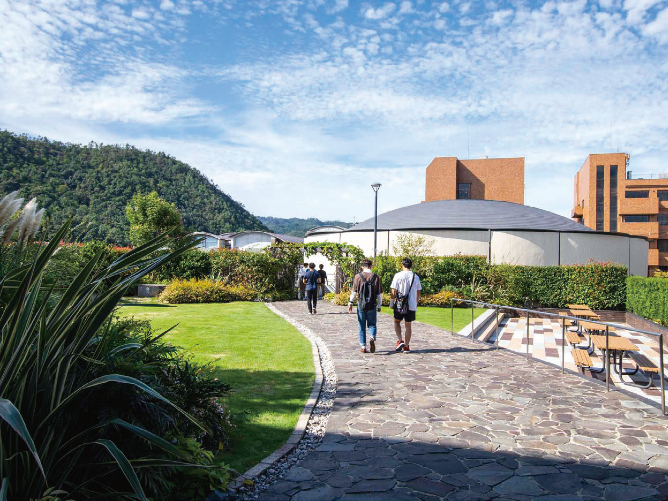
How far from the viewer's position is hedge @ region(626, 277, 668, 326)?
1379cm

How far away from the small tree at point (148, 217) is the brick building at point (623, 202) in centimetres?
6384

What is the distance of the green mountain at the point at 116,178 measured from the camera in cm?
3844

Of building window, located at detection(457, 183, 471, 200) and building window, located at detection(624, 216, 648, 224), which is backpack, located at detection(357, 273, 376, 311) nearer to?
building window, located at detection(457, 183, 471, 200)

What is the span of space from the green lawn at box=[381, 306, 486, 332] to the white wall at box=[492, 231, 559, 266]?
27.0ft

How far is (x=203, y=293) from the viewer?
62.0 feet

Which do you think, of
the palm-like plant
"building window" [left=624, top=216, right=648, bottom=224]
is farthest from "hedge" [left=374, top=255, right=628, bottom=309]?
"building window" [left=624, top=216, right=648, bottom=224]

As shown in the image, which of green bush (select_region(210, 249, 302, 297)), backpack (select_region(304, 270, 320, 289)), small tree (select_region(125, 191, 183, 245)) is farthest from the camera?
small tree (select_region(125, 191, 183, 245))

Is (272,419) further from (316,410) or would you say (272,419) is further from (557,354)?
(557,354)

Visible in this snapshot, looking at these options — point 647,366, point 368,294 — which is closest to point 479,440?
point 368,294

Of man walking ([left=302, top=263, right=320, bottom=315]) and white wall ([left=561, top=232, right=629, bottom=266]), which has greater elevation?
white wall ([left=561, top=232, right=629, bottom=266])

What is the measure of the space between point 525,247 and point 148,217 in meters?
25.1

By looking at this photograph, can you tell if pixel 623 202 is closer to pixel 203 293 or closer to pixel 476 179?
pixel 476 179

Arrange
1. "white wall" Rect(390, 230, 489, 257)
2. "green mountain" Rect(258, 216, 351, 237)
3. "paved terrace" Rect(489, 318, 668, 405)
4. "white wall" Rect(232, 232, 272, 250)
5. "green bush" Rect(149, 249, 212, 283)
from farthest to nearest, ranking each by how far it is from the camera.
Result: "green mountain" Rect(258, 216, 351, 237) → "white wall" Rect(232, 232, 272, 250) → "white wall" Rect(390, 230, 489, 257) → "green bush" Rect(149, 249, 212, 283) → "paved terrace" Rect(489, 318, 668, 405)

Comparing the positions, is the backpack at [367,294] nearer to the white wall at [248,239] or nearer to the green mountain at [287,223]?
the white wall at [248,239]
